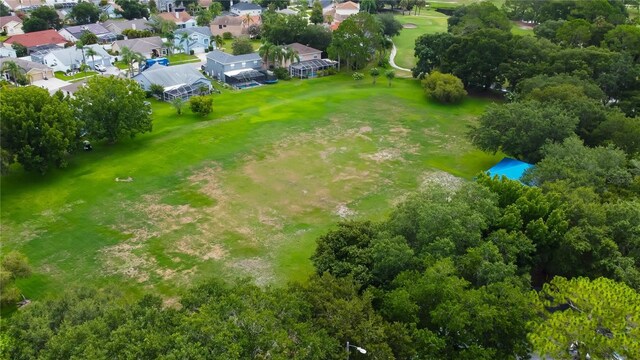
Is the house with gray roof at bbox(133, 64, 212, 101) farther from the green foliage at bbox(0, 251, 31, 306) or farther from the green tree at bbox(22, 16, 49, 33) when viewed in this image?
the green tree at bbox(22, 16, 49, 33)

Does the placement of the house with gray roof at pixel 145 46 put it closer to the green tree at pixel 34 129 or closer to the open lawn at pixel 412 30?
the open lawn at pixel 412 30

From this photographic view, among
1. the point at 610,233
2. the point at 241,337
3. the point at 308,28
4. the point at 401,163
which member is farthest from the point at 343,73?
the point at 241,337

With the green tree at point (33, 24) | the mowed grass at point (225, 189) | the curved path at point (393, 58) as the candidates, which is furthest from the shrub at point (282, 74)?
the green tree at point (33, 24)

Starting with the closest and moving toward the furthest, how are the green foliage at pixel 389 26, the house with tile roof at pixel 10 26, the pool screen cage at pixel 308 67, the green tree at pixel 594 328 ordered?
1. the green tree at pixel 594 328
2. the pool screen cage at pixel 308 67
3. the green foliage at pixel 389 26
4. the house with tile roof at pixel 10 26

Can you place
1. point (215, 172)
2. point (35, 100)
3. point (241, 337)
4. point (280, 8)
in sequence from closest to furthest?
1. point (241, 337)
2. point (35, 100)
3. point (215, 172)
4. point (280, 8)

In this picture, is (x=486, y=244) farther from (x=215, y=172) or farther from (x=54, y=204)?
(x=54, y=204)
